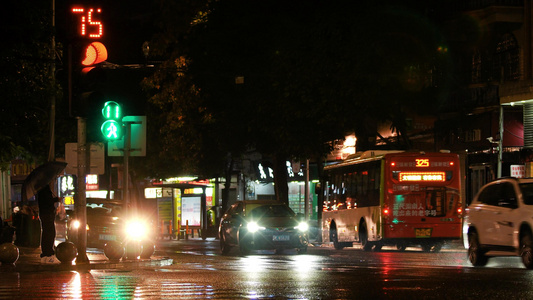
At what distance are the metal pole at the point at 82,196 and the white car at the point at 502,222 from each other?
26.6 ft

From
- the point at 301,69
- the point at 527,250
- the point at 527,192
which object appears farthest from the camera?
the point at 301,69

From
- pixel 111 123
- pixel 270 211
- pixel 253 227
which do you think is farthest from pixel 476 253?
pixel 270 211

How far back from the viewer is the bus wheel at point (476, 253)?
1897cm

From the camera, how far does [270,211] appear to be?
92.7 ft

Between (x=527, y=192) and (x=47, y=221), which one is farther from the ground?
(x=527, y=192)

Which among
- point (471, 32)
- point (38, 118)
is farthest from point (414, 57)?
point (38, 118)

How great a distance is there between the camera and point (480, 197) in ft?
63.8

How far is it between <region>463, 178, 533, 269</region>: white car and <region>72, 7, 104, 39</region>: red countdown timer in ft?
27.4

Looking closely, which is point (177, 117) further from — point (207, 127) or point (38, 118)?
point (38, 118)

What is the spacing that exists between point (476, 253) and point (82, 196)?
8.26m

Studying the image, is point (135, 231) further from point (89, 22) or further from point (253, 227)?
point (89, 22)

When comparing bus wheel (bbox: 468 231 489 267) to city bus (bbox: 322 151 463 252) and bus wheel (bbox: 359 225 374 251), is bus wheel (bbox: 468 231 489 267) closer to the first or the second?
city bus (bbox: 322 151 463 252)

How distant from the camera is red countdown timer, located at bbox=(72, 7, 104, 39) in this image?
15142mm

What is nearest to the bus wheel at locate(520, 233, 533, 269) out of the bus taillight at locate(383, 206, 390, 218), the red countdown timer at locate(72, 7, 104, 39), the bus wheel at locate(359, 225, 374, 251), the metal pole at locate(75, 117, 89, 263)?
the red countdown timer at locate(72, 7, 104, 39)
